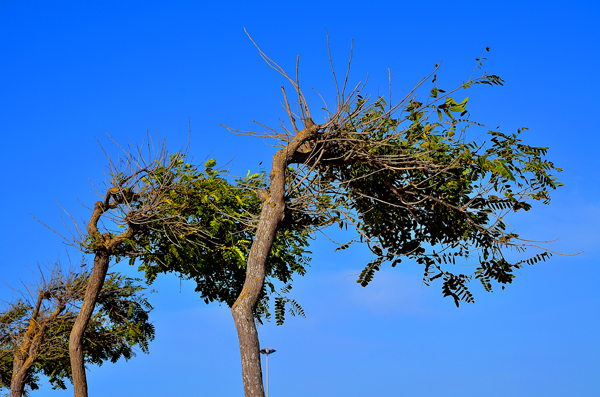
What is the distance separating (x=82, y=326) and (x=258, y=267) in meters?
9.19

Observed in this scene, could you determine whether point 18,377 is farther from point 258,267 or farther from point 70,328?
point 258,267

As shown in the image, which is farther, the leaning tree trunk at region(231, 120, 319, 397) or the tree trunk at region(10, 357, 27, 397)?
the tree trunk at region(10, 357, 27, 397)

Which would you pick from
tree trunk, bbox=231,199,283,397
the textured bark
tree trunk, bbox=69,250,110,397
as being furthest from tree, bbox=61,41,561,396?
the textured bark

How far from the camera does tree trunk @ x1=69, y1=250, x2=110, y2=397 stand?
14453 millimetres

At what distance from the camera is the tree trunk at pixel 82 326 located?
14.5 metres

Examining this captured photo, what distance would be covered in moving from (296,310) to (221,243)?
3507 millimetres

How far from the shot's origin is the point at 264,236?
824cm

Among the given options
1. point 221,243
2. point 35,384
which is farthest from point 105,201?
point 35,384

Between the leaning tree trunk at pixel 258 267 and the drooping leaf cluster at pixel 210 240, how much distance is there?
535cm

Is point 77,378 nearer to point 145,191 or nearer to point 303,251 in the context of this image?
point 145,191

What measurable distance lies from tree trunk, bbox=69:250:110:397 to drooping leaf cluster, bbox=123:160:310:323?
862 mm

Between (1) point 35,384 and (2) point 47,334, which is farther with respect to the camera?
(1) point 35,384

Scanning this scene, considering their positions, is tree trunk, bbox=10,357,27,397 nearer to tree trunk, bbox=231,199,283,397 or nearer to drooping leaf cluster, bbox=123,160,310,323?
drooping leaf cluster, bbox=123,160,310,323

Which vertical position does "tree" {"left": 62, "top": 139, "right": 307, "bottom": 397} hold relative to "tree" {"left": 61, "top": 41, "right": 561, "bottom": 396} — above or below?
above
